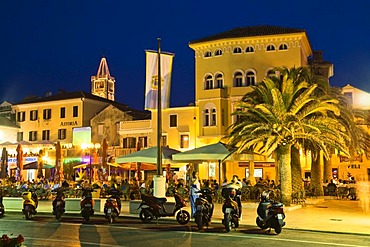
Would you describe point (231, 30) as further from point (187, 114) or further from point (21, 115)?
point (21, 115)

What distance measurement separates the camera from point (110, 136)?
52.4m

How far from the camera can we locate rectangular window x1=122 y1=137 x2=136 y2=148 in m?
48.6

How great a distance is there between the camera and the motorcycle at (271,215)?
48.4 ft

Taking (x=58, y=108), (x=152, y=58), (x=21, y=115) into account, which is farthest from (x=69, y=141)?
(x=152, y=58)

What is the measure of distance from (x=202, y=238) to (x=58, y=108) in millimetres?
46431

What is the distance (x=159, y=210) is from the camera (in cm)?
1755

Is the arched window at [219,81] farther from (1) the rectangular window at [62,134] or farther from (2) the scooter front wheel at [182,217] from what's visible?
(2) the scooter front wheel at [182,217]

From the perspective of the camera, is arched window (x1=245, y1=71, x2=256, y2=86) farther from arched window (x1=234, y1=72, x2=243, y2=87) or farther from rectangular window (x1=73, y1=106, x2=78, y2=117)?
rectangular window (x1=73, y1=106, x2=78, y2=117)

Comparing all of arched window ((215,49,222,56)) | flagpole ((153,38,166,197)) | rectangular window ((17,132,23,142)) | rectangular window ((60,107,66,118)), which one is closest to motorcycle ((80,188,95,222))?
flagpole ((153,38,166,197))

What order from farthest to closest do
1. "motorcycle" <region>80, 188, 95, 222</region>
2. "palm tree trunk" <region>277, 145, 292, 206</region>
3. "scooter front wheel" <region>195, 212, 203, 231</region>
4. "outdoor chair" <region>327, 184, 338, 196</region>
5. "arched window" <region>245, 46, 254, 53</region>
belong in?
"arched window" <region>245, 46, 254, 53</region> → "outdoor chair" <region>327, 184, 338, 196</region> → "palm tree trunk" <region>277, 145, 292, 206</region> → "motorcycle" <region>80, 188, 95, 222</region> → "scooter front wheel" <region>195, 212, 203, 231</region>

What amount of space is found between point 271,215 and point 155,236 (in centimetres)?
356

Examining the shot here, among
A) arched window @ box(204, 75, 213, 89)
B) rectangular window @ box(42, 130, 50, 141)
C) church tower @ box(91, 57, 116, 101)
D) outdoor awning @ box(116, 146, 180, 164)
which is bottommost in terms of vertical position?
outdoor awning @ box(116, 146, 180, 164)

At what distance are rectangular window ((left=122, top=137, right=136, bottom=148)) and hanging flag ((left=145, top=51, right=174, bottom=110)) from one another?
28.3m

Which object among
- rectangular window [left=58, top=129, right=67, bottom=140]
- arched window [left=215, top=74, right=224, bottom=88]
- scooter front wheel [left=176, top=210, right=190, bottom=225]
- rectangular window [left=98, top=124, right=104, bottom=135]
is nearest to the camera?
scooter front wheel [left=176, top=210, right=190, bottom=225]
